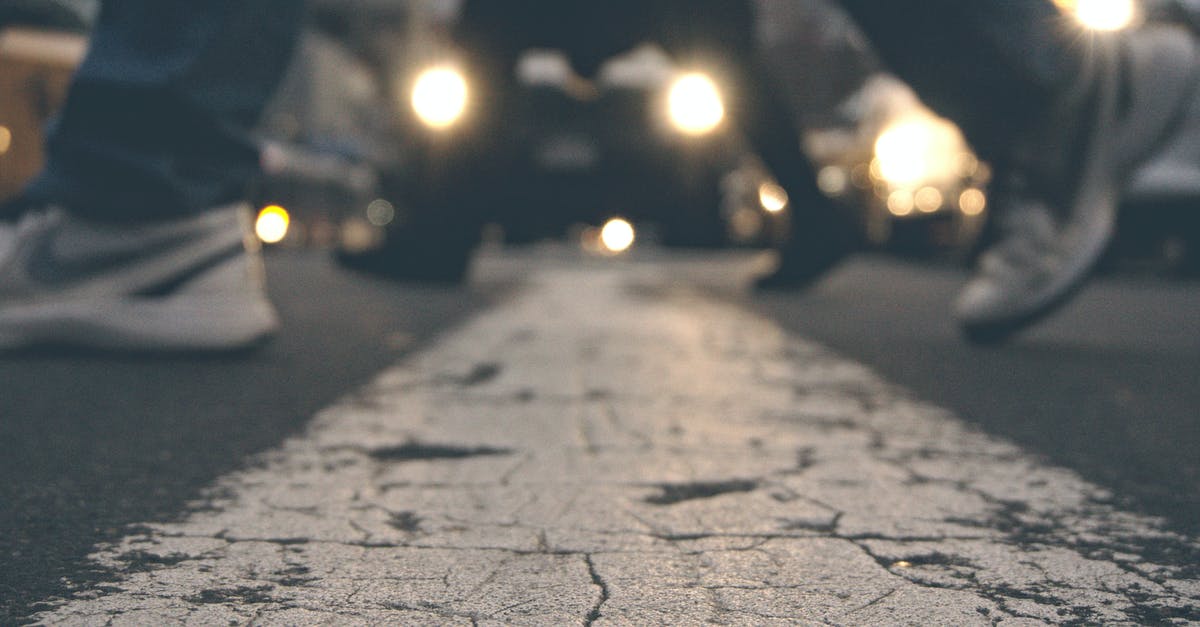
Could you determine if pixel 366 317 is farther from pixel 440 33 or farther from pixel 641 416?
pixel 440 33

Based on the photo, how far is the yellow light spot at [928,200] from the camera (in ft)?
30.4

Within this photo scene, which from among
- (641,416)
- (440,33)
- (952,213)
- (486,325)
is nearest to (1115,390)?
(641,416)

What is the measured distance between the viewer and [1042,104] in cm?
296

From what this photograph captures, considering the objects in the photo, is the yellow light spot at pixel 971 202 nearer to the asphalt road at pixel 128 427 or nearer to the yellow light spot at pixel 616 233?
the yellow light spot at pixel 616 233

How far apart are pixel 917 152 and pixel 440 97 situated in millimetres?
4718

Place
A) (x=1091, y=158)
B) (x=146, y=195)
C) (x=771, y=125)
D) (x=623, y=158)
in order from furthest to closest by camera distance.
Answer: (x=623, y=158), (x=771, y=125), (x=1091, y=158), (x=146, y=195)

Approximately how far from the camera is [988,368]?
299 cm

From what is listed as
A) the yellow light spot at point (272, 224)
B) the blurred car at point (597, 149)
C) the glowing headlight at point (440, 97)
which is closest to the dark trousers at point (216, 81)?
the glowing headlight at point (440, 97)

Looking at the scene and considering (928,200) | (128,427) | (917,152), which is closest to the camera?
(128,427)

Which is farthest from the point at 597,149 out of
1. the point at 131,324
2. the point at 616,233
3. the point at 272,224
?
the point at 131,324

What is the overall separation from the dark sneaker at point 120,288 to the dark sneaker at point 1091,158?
187 cm

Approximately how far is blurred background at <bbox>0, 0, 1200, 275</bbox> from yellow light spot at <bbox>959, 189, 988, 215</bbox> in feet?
0.06

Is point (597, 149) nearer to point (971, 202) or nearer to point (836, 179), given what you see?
point (971, 202)

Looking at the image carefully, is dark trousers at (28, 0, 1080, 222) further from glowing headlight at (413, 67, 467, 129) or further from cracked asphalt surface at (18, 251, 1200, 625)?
glowing headlight at (413, 67, 467, 129)
